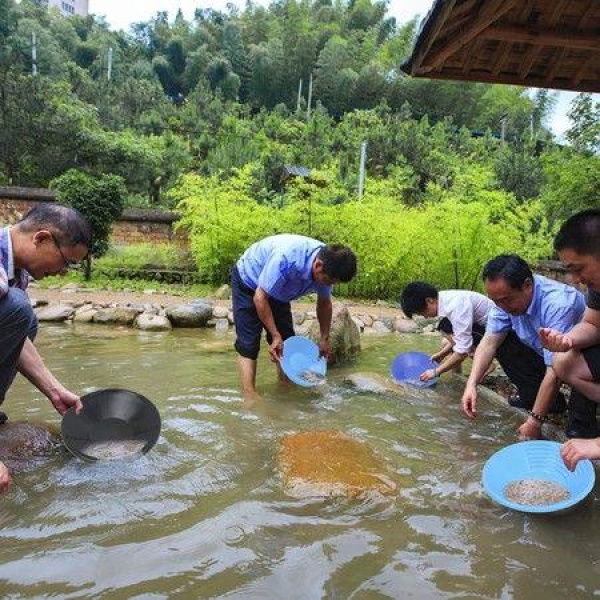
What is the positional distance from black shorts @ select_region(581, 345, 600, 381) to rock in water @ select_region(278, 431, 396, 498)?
3.78 ft

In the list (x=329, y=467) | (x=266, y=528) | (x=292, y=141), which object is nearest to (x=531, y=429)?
(x=329, y=467)

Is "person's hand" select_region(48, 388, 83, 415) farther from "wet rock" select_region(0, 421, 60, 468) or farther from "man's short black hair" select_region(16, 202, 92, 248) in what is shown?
"man's short black hair" select_region(16, 202, 92, 248)

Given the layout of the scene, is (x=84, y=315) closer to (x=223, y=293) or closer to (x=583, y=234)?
(x=223, y=293)

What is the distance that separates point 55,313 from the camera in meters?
7.73

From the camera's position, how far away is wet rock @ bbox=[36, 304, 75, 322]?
763 cm

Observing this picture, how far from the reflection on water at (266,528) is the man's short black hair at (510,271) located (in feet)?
3.37

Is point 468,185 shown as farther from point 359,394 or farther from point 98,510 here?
point 98,510

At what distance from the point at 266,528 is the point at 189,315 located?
18.8 ft

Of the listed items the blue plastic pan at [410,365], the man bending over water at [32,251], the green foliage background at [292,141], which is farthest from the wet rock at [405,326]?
the man bending over water at [32,251]

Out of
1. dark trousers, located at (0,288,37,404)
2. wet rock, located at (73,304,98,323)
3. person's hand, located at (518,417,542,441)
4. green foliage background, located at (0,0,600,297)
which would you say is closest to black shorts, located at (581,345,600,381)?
person's hand, located at (518,417,542,441)

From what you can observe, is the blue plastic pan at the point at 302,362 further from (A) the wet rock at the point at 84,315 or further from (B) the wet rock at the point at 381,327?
(A) the wet rock at the point at 84,315

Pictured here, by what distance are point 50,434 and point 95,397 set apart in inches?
17.3

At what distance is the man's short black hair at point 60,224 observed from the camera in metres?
2.48

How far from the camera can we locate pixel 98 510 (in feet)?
7.95
